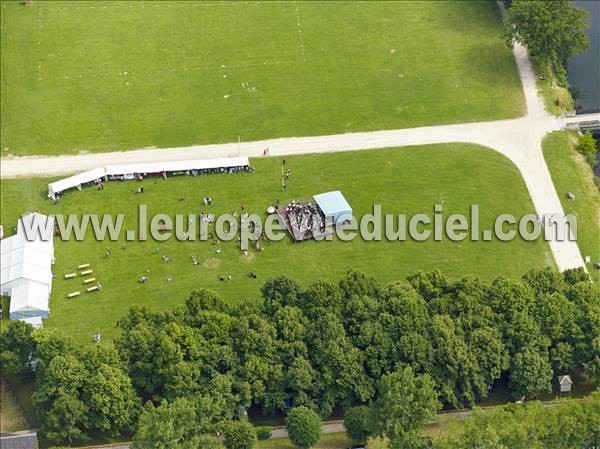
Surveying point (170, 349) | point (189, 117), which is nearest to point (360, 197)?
point (189, 117)

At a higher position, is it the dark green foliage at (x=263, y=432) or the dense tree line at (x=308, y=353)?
the dense tree line at (x=308, y=353)

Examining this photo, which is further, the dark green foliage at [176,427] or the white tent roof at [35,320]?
the white tent roof at [35,320]

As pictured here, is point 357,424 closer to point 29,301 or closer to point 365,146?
point 29,301

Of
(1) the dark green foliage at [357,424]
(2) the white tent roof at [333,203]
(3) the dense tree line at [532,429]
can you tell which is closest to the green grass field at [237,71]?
(2) the white tent roof at [333,203]

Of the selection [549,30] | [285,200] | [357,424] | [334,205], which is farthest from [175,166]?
[549,30]

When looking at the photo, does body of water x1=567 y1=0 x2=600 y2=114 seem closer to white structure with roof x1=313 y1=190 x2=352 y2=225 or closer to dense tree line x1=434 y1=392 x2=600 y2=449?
white structure with roof x1=313 y1=190 x2=352 y2=225

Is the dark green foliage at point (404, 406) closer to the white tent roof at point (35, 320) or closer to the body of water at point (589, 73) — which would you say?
the white tent roof at point (35, 320)

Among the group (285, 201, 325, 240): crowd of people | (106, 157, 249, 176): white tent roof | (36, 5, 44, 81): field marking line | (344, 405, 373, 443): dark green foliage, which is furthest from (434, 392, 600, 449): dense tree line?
(36, 5, 44, 81): field marking line
